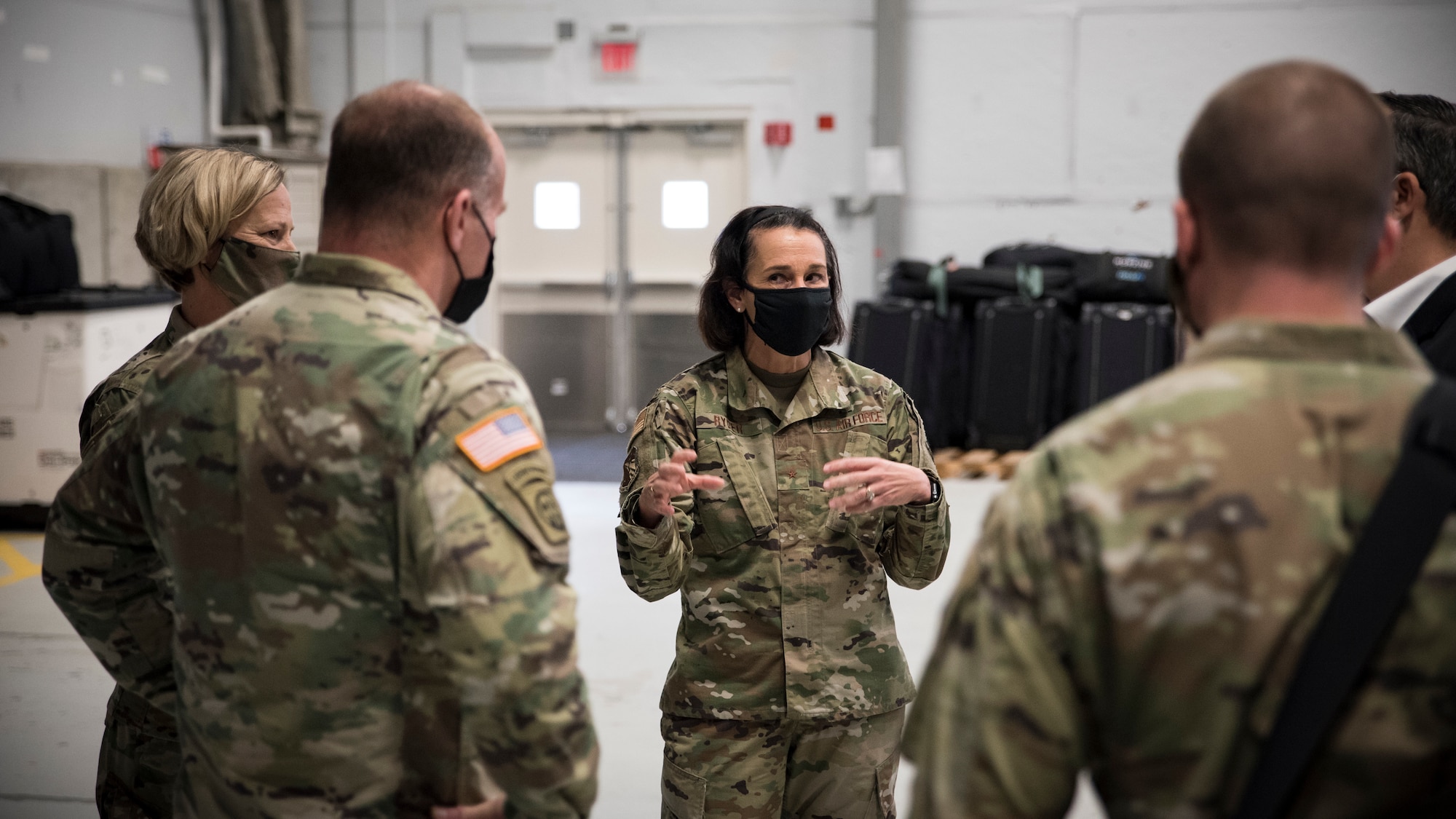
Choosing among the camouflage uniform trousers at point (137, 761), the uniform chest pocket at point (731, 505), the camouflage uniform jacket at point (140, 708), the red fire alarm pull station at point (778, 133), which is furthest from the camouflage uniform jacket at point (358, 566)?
the red fire alarm pull station at point (778, 133)

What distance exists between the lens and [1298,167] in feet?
3.21

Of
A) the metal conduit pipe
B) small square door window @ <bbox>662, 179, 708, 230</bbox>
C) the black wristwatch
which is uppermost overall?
the metal conduit pipe

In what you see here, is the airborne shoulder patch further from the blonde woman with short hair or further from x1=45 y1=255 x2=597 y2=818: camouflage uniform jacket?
the blonde woman with short hair

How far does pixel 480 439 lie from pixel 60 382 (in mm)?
5494

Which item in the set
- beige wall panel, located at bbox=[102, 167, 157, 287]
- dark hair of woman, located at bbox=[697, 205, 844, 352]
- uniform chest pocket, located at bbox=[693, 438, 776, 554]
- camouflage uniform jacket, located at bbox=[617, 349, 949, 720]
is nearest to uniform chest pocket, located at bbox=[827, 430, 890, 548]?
camouflage uniform jacket, located at bbox=[617, 349, 949, 720]

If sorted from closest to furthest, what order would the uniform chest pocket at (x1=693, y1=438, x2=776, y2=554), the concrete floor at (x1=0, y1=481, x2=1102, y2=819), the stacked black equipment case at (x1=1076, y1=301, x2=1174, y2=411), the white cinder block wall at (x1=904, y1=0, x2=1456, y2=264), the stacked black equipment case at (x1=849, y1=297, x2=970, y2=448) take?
the uniform chest pocket at (x1=693, y1=438, x2=776, y2=554) < the concrete floor at (x1=0, y1=481, x2=1102, y2=819) < the stacked black equipment case at (x1=1076, y1=301, x2=1174, y2=411) < the stacked black equipment case at (x1=849, y1=297, x2=970, y2=448) < the white cinder block wall at (x1=904, y1=0, x2=1456, y2=264)

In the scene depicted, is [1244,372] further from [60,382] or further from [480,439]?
[60,382]

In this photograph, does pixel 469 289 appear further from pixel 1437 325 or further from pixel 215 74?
pixel 215 74

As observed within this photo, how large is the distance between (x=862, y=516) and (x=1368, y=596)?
3.82 ft

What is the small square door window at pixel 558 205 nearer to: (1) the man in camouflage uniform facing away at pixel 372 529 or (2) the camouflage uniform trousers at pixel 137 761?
(2) the camouflage uniform trousers at pixel 137 761

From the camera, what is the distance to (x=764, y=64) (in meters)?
8.26

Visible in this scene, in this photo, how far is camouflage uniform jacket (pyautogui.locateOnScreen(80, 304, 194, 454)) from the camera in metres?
1.85

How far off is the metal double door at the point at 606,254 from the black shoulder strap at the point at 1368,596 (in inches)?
298

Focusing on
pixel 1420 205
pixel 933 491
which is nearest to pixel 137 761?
pixel 933 491
